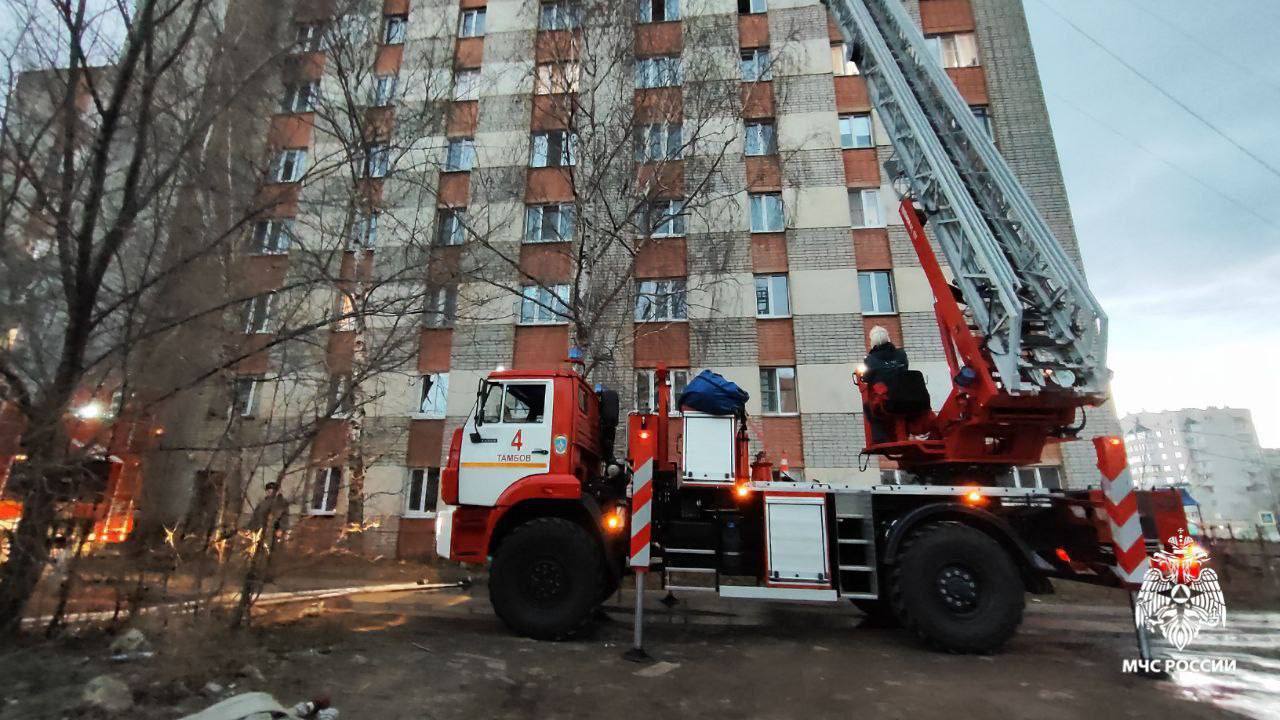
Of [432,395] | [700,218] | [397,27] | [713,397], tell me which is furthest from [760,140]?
[397,27]

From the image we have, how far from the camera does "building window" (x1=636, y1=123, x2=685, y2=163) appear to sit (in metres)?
13.6

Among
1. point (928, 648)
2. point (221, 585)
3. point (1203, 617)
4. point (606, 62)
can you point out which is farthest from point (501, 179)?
point (1203, 617)

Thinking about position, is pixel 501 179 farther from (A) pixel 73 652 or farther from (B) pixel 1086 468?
(B) pixel 1086 468

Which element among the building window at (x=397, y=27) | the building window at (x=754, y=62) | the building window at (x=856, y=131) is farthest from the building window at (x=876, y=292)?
the building window at (x=397, y=27)

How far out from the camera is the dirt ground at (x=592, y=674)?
13.1ft

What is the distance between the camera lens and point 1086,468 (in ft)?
43.9

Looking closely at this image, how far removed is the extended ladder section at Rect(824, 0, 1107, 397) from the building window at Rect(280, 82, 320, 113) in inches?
301

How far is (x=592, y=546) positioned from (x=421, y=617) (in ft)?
9.74

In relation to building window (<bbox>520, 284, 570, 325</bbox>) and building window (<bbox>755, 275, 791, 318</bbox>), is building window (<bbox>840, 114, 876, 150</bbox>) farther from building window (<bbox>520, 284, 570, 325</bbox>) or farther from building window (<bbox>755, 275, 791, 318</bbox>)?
building window (<bbox>520, 284, 570, 325</bbox>)

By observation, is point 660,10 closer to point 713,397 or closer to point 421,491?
point 713,397

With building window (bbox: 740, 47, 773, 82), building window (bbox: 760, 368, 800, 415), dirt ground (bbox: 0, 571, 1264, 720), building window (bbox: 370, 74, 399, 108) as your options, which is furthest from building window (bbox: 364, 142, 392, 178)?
building window (bbox: 740, 47, 773, 82)

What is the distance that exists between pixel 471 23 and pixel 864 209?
14.3 meters

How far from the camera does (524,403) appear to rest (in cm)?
693

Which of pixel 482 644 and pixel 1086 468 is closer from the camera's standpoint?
pixel 482 644
